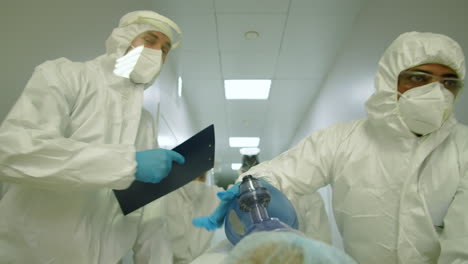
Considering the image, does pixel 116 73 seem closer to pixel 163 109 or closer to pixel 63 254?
pixel 63 254

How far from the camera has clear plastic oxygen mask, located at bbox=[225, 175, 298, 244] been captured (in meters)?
0.53

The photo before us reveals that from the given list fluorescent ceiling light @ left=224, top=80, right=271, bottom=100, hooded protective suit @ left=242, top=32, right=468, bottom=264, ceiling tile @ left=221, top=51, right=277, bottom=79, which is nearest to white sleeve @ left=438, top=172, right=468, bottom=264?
hooded protective suit @ left=242, top=32, right=468, bottom=264

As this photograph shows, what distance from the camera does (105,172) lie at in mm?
627

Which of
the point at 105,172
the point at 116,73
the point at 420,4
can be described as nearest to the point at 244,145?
the point at 420,4

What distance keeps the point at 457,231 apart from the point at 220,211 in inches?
24.4

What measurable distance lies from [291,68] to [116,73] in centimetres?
205

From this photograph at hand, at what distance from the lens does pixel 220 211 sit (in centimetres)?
80

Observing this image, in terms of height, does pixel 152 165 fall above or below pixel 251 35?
below

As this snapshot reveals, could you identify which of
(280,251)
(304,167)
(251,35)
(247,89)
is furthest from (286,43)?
(280,251)

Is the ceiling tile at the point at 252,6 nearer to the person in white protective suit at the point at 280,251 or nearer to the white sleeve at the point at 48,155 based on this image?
the white sleeve at the point at 48,155

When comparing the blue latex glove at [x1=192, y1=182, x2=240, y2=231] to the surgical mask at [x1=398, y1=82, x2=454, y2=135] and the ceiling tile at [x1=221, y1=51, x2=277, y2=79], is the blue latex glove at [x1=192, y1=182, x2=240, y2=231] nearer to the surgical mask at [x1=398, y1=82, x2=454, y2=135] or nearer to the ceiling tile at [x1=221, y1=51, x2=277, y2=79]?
the surgical mask at [x1=398, y1=82, x2=454, y2=135]

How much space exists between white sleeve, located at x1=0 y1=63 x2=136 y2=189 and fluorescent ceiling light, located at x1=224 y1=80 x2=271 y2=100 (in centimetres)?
234

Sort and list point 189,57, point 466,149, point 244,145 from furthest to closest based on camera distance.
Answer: point 244,145 < point 189,57 < point 466,149

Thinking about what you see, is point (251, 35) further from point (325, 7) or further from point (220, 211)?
point (220, 211)
